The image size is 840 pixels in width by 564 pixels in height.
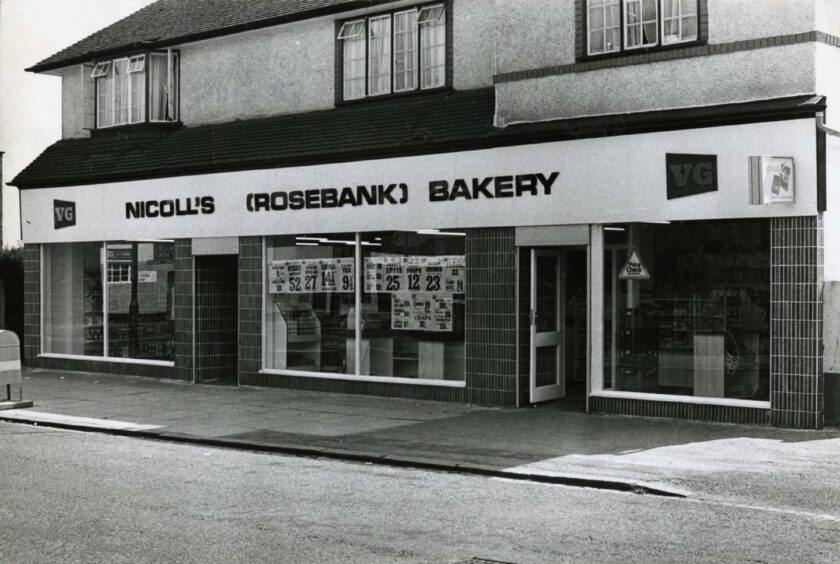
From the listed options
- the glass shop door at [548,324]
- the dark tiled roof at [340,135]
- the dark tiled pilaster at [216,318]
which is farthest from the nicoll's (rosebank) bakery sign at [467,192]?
the glass shop door at [548,324]

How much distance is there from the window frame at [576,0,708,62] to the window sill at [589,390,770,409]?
15.0 feet

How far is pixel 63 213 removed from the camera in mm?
20031

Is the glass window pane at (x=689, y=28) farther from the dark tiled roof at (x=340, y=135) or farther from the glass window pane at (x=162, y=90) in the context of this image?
the glass window pane at (x=162, y=90)

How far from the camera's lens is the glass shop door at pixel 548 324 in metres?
14.1

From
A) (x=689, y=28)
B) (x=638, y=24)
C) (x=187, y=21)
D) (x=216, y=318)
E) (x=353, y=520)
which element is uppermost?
(x=187, y=21)

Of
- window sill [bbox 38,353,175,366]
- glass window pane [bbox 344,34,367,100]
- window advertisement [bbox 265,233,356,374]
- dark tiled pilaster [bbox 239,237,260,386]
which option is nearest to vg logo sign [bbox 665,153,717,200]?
window advertisement [bbox 265,233,356,374]

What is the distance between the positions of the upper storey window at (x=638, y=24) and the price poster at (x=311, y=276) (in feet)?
17.9

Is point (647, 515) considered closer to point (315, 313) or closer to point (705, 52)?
point (705, 52)

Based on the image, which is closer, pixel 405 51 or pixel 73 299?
pixel 405 51

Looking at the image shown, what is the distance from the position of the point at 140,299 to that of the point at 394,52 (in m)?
7.30

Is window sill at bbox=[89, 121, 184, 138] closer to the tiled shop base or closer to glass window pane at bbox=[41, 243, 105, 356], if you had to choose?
glass window pane at bbox=[41, 243, 105, 356]

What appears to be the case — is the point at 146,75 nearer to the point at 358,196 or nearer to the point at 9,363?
the point at 358,196

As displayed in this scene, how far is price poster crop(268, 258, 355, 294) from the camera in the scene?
1616 cm

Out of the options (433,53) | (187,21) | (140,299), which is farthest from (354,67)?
(140,299)
